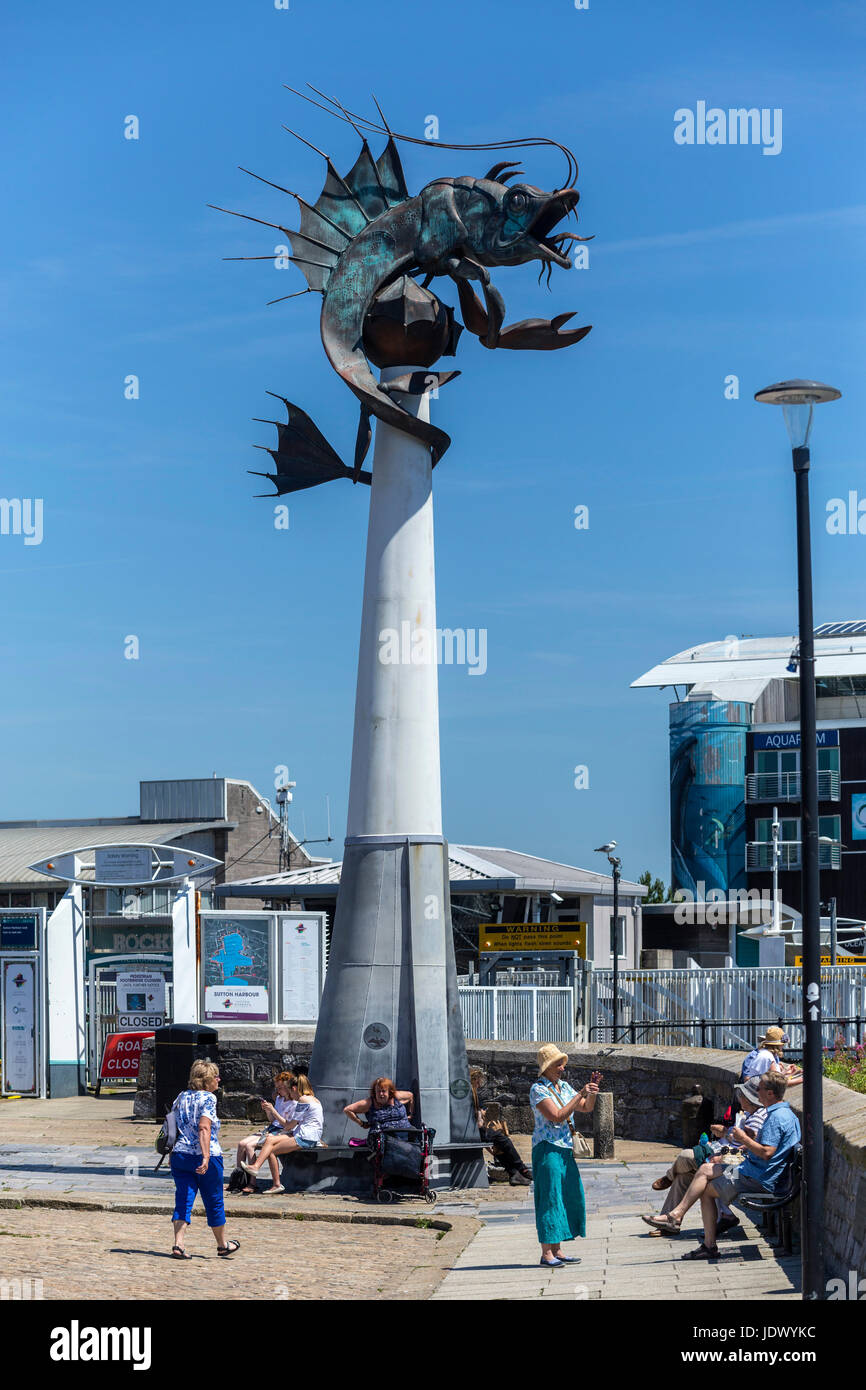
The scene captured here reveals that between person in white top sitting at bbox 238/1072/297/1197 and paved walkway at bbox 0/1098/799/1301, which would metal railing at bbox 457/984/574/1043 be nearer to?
paved walkway at bbox 0/1098/799/1301

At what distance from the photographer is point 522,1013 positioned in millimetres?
23844

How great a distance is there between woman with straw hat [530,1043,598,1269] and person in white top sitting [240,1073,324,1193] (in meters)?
4.65

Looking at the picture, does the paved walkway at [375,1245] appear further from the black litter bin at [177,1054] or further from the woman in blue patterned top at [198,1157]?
the black litter bin at [177,1054]

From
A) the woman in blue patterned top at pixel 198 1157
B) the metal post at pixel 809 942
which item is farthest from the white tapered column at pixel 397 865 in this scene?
the metal post at pixel 809 942

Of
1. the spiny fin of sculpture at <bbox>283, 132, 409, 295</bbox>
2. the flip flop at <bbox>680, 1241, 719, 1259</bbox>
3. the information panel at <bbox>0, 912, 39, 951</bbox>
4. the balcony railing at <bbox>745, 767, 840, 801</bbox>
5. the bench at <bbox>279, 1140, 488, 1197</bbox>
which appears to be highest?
the spiny fin of sculpture at <bbox>283, 132, 409, 295</bbox>

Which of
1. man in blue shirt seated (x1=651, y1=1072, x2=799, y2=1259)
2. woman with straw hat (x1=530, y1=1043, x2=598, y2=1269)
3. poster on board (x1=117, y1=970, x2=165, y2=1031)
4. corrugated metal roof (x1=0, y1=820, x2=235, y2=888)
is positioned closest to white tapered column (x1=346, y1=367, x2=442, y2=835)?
woman with straw hat (x1=530, y1=1043, x2=598, y2=1269)

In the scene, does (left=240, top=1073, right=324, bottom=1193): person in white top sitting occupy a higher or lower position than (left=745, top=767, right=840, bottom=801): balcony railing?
lower

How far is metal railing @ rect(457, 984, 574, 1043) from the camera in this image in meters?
23.8

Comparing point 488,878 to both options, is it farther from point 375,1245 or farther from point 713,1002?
point 375,1245

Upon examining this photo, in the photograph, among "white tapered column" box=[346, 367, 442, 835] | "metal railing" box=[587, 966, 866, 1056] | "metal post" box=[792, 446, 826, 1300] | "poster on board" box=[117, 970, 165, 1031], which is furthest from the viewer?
"metal railing" box=[587, 966, 866, 1056]

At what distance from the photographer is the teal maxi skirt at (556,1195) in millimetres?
10820

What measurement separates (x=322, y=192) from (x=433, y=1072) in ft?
28.4

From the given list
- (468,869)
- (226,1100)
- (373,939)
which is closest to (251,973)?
(226,1100)
